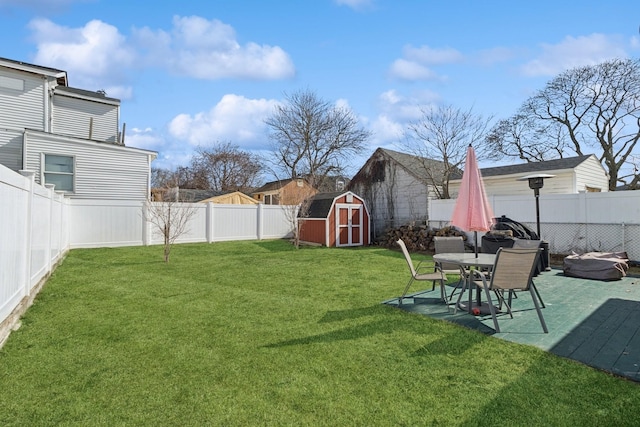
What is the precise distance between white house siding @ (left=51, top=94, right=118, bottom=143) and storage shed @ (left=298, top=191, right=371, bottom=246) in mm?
9949

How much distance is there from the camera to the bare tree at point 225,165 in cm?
3531

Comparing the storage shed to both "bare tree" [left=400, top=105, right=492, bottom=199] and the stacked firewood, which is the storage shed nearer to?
the stacked firewood

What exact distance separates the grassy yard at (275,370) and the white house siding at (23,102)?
36.0 ft

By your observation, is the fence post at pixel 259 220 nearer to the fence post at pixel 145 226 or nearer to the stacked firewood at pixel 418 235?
the fence post at pixel 145 226

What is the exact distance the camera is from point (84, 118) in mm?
15117

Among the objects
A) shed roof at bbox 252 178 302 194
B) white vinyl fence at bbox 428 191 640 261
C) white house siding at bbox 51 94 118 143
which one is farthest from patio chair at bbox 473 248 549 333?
shed roof at bbox 252 178 302 194

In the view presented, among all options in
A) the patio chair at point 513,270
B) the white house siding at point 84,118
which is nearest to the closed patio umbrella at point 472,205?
the patio chair at point 513,270

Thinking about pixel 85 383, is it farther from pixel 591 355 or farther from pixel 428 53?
pixel 428 53

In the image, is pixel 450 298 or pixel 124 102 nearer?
pixel 450 298

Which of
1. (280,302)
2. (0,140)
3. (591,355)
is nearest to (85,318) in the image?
(280,302)

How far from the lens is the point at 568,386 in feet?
8.36

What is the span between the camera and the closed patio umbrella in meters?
4.60

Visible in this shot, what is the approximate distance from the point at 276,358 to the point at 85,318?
2.79m

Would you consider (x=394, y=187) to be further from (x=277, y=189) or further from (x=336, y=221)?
(x=277, y=189)
